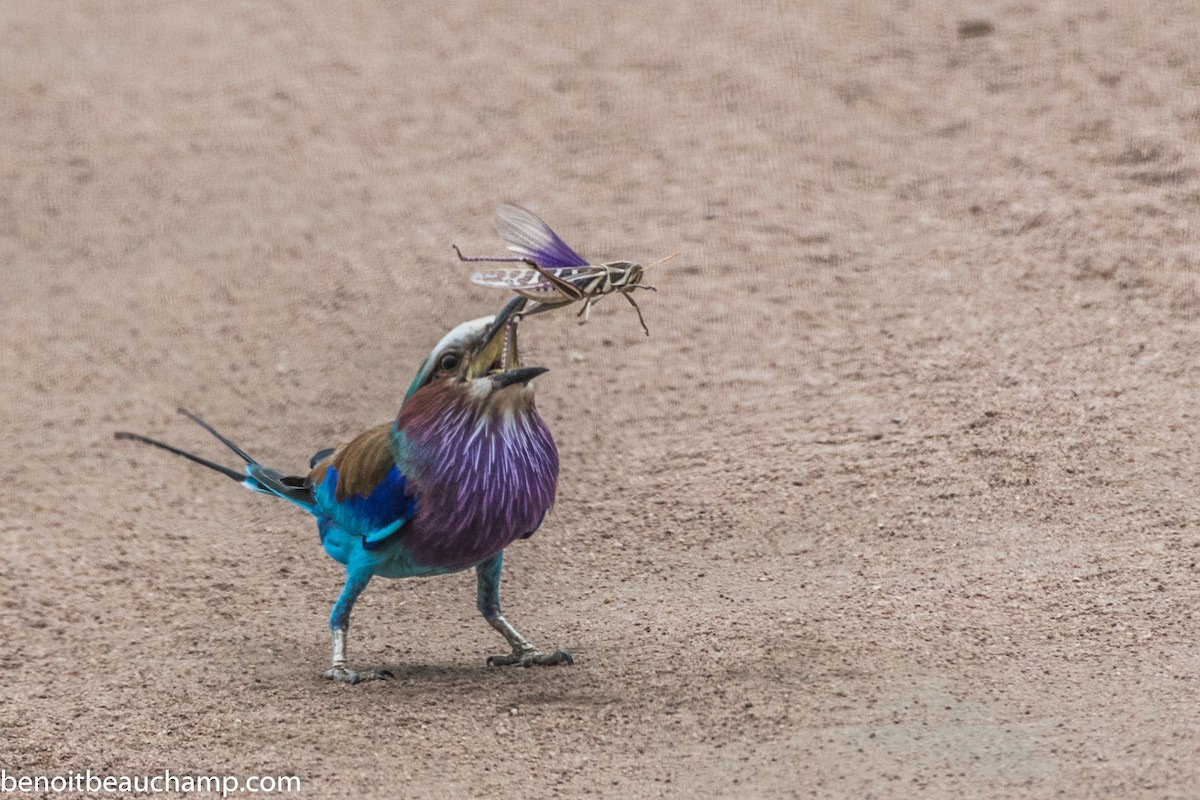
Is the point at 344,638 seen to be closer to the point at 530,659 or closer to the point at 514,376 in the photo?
the point at 530,659

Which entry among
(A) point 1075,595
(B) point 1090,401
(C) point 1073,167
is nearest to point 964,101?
(C) point 1073,167

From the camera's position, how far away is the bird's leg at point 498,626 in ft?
16.7

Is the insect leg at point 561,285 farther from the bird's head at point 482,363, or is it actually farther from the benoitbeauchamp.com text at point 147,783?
the benoitbeauchamp.com text at point 147,783

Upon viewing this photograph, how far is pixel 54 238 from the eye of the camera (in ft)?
32.7

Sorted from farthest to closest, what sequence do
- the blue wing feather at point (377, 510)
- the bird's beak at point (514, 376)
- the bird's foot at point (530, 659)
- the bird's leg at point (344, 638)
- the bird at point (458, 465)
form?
the bird's foot at point (530, 659) < the bird's leg at point (344, 638) < the blue wing feather at point (377, 510) < the bird at point (458, 465) < the bird's beak at point (514, 376)

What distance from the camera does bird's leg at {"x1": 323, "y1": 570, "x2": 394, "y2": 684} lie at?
5.03 metres

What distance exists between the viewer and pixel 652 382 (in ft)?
25.6

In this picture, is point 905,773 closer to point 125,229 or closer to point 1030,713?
point 1030,713

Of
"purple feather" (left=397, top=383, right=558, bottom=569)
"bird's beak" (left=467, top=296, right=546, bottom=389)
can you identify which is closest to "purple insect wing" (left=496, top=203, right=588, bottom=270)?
"bird's beak" (left=467, top=296, right=546, bottom=389)

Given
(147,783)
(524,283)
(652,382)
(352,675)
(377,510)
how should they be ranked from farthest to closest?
1. (652,382)
2. (352,675)
3. (377,510)
4. (147,783)
5. (524,283)

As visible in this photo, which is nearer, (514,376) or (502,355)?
(514,376)

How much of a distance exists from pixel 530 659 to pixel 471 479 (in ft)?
2.92

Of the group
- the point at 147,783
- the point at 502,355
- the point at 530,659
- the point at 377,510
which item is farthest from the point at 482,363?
the point at 147,783

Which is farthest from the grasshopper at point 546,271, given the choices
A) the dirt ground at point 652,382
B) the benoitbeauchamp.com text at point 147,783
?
the benoitbeauchamp.com text at point 147,783
